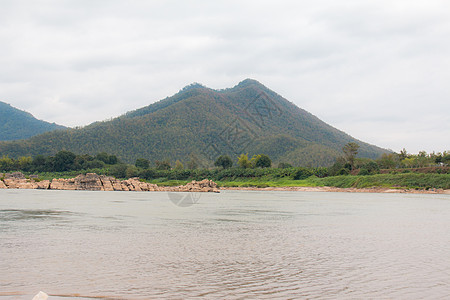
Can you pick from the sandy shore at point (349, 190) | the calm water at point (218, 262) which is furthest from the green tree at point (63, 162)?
the calm water at point (218, 262)

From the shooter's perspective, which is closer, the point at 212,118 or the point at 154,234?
the point at 154,234

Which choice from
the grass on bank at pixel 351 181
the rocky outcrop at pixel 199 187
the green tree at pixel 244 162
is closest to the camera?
the rocky outcrop at pixel 199 187

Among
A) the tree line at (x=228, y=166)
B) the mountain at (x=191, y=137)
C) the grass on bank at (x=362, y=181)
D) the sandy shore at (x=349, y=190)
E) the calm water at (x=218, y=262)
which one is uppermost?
the mountain at (x=191, y=137)

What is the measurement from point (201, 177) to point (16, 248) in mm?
81666

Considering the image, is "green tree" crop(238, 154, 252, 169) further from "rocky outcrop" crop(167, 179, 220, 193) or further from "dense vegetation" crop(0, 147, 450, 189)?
"rocky outcrop" crop(167, 179, 220, 193)

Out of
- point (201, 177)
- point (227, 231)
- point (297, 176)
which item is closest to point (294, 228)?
point (227, 231)

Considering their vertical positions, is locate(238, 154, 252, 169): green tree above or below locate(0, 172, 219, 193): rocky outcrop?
above

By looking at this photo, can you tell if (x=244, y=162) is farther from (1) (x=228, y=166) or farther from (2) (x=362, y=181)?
(2) (x=362, y=181)

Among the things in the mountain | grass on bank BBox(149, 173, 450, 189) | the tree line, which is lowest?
grass on bank BBox(149, 173, 450, 189)

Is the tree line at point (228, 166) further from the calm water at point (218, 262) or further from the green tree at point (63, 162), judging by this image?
the calm water at point (218, 262)

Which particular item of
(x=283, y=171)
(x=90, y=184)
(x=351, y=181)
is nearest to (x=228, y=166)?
(x=283, y=171)

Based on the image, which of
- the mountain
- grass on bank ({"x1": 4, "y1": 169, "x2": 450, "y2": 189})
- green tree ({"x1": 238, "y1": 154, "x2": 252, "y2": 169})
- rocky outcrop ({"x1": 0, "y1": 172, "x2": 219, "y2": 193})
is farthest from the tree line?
rocky outcrop ({"x1": 0, "y1": 172, "x2": 219, "y2": 193})

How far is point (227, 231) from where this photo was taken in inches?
619

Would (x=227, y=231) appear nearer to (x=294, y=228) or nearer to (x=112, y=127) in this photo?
(x=294, y=228)
